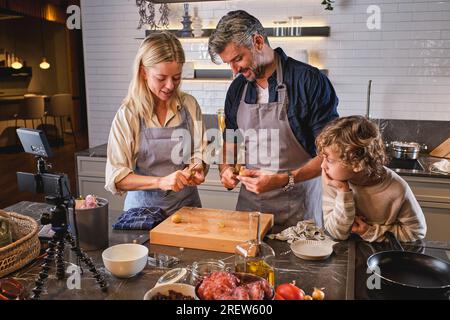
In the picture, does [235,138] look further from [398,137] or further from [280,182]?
[398,137]

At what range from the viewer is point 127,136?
2.10 meters

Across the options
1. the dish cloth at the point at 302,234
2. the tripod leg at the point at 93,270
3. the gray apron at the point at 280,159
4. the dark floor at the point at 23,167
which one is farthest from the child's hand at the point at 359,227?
the dark floor at the point at 23,167

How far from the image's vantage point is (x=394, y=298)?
1.22 m

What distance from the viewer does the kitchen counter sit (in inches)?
52.8

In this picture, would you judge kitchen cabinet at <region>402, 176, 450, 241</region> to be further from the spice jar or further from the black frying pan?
the spice jar

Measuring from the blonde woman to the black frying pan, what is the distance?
2.93 feet

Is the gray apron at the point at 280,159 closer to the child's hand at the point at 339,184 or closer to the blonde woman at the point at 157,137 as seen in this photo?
the blonde woman at the point at 157,137

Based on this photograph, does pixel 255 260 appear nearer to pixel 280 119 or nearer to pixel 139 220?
pixel 139 220

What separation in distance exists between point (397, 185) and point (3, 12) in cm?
947

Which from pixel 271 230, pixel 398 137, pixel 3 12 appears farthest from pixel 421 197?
pixel 3 12

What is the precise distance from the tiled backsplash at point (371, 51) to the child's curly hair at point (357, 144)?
2.18m

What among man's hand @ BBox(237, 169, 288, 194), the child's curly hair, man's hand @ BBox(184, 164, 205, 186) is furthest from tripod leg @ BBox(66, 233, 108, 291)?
the child's curly hair

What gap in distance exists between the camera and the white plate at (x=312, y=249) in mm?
1556

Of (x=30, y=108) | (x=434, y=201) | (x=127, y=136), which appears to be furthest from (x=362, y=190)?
(x=30, y=108)
